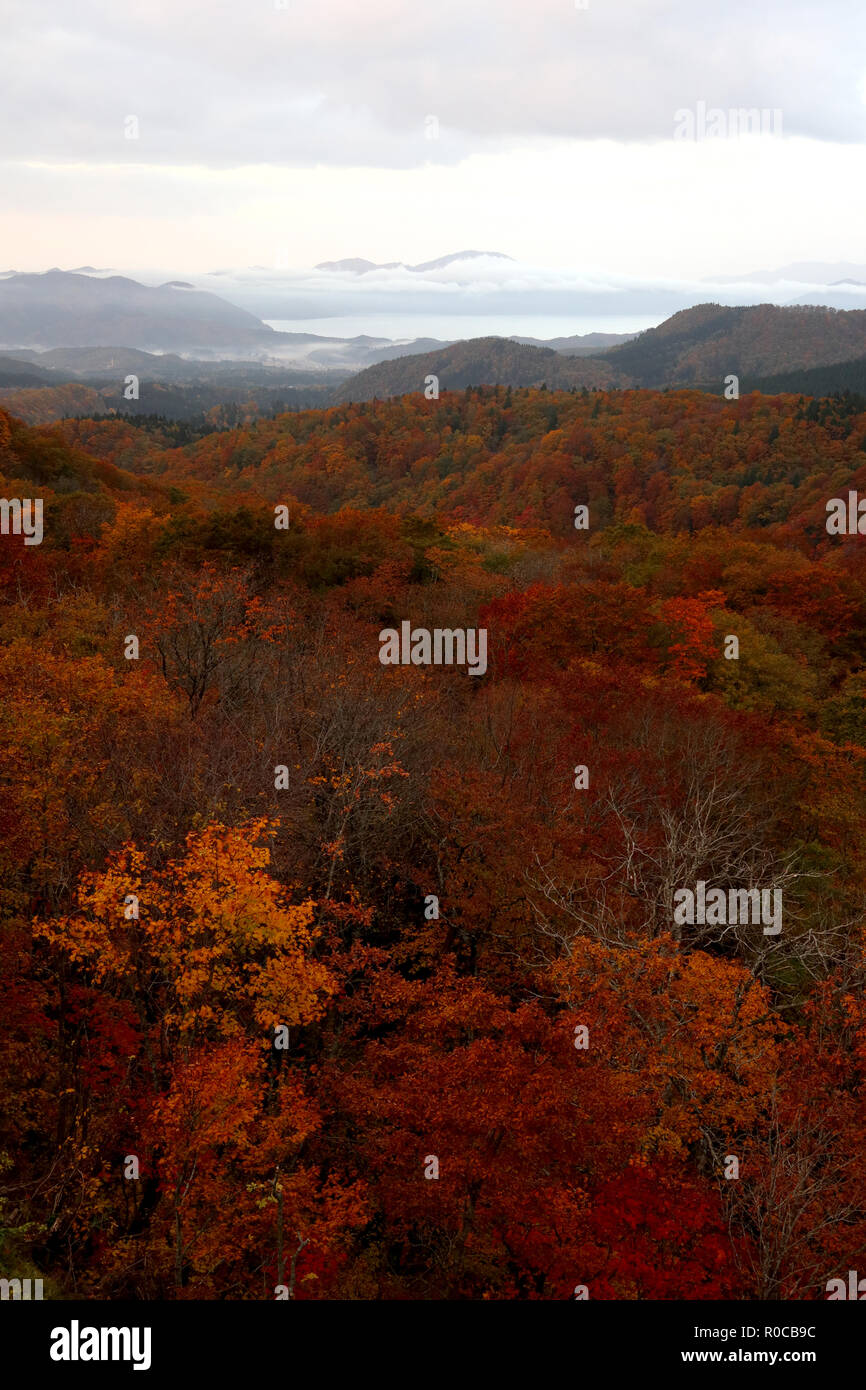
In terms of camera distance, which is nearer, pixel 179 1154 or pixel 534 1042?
pixel 179 1154

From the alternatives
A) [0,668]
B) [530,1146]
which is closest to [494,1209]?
[530,1146]

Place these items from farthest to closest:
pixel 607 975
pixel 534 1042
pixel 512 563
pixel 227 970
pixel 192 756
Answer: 1. pixel 512 563
2. pixel 192 756
3. pixel 534 1042
4. pixel 607 975
5. pixel 227 970

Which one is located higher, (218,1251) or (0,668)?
(0,668)

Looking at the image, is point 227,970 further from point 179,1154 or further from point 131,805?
point 131,805

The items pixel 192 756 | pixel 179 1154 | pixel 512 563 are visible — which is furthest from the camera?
pixel 512 563
